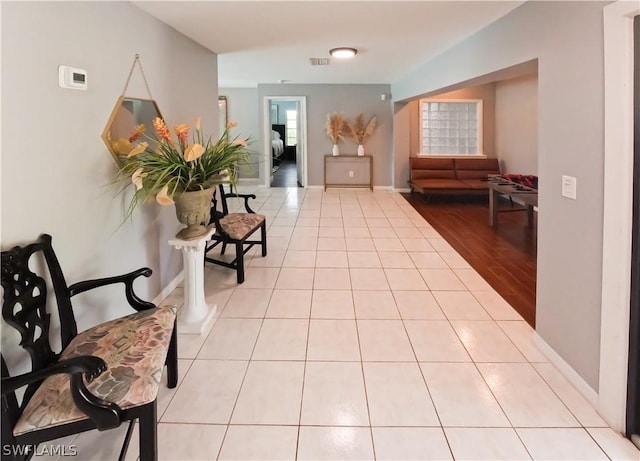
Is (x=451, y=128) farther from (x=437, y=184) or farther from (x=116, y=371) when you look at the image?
(x=116, y=371)

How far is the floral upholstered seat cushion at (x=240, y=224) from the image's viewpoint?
12.5 ft

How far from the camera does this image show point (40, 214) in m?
1.87

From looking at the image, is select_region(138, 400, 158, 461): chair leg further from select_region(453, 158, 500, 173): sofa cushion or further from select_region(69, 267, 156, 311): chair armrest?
A: select_region(453, 158, 500, 173): sofa cushion

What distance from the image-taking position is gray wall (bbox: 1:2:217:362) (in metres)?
1.72

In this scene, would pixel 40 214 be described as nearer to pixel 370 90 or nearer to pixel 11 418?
pixel 11 418

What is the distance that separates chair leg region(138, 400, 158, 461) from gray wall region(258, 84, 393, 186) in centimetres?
792

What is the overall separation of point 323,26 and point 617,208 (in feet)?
8.74

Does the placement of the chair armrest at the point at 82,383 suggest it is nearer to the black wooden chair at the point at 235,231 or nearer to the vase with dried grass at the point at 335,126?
the black wooden chair at the point at 235,231

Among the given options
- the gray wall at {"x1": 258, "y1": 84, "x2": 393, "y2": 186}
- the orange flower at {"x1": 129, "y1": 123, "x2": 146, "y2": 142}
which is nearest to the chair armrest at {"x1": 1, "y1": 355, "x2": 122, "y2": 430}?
Result: the orange flower at {"x1": 129, "y1": 123, "x2": 146, "y2": 142}

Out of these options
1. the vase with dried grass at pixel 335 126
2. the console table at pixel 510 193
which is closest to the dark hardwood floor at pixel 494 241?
the console table at pixel 510 193

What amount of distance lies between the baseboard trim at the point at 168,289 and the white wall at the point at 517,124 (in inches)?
229

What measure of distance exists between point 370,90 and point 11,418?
8.40 metres

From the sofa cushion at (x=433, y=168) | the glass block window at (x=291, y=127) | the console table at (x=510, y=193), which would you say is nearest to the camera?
the console table at (x=510, y=193)

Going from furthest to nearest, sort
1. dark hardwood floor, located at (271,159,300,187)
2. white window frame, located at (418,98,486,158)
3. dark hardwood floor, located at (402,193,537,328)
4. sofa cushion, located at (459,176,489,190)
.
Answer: dark hardwood floor, located at (271,159,300,187) < white window frame, located at (418,98,486,158) < sofa cushion, located at (459,176,489,190) < dark hardwood floor, located at (402,193,537,328)
